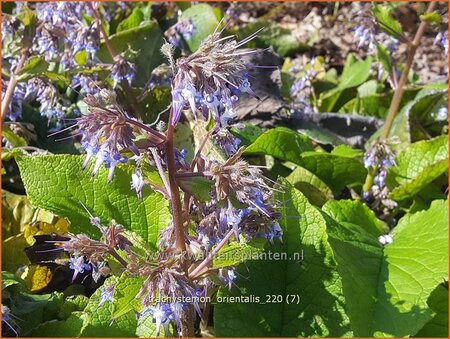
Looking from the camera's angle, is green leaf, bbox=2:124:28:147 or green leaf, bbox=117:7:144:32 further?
green leaf, bbox=117:7:144:32

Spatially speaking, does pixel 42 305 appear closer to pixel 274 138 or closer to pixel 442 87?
pixel 274 138

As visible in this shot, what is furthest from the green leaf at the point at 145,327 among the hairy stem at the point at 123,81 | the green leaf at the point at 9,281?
the hairy stem at the point at 123,81

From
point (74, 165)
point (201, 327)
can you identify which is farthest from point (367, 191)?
point (74, 165)

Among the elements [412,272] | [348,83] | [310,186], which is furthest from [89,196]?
[348,83]

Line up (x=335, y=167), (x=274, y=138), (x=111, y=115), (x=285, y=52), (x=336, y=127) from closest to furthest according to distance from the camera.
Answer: (x=111, y=115) → (x=274, y=138) → (x=335, y=167) → (x=336, y=127) → (x=285, y=52)

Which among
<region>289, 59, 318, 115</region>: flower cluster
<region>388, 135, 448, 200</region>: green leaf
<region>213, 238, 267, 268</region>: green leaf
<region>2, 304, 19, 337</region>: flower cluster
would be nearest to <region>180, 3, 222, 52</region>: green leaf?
<region>289, 59, 318, 115</region>: flower cluster

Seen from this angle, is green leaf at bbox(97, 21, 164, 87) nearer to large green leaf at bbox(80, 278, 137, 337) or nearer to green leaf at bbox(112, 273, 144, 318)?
large green leaf at bbox(80, 278, 137, 337)

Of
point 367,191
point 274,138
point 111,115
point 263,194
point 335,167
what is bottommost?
point 367,191
